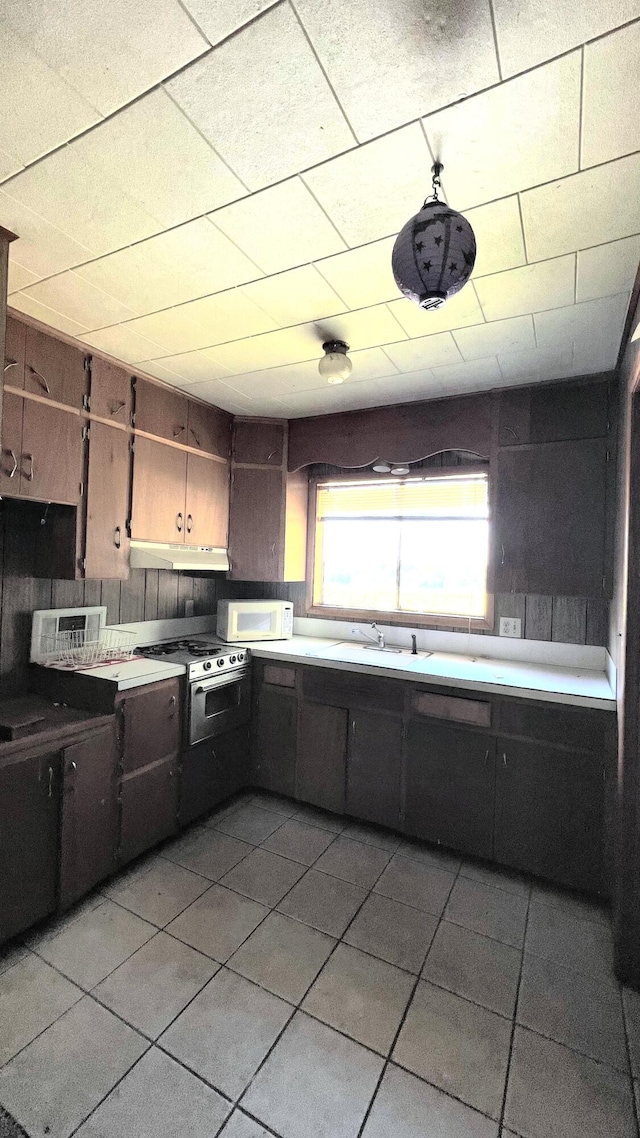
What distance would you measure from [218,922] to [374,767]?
106 centimetres

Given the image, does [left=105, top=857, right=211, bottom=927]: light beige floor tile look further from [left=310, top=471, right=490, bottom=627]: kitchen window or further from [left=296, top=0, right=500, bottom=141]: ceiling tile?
[left=296, top=0, right=500, bottom=141]: ceiling tile

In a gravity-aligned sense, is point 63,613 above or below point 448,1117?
above

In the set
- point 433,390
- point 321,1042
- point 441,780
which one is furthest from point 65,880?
point 433,390

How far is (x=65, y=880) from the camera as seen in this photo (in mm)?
1984

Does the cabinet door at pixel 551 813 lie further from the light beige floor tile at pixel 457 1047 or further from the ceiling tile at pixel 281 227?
the ceiling tile at pixel 281 227

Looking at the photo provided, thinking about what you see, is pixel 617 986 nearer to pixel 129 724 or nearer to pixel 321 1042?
pixel 321 1042

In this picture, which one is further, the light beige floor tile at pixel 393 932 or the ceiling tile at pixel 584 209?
the light beige floor tile at pixel 393 932

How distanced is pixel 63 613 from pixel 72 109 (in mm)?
2097

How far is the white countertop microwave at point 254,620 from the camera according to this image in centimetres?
323

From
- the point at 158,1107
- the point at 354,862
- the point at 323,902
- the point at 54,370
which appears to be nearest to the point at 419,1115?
the point at 158,1107

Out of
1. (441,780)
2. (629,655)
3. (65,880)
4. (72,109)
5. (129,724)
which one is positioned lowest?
(65,880)

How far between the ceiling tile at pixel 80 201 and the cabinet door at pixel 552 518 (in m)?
2.10

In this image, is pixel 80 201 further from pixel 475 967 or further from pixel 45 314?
pixel 475 967

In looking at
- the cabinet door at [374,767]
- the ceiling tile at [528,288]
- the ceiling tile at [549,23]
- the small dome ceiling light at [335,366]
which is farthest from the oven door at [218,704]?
the ceiling tile at [549,23]
